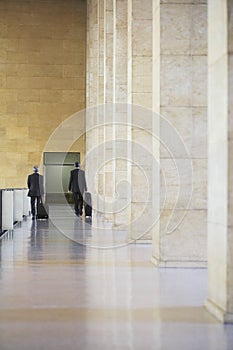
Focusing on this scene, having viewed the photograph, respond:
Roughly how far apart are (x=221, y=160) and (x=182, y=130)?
13.7 ft

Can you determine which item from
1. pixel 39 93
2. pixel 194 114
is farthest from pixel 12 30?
pixel 194 114

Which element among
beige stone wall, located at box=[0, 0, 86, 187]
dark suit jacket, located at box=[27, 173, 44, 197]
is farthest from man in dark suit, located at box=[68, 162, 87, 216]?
beige stone wall, located at box=[0, 0, 86, 187]

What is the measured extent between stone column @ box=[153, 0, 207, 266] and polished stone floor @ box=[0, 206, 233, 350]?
50 cm

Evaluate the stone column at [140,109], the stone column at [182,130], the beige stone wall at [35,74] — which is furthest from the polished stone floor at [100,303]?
the beige stone wall at [35,74]

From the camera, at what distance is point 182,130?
11.9 metres

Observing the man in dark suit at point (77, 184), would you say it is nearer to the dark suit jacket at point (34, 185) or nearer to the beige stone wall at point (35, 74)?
the dark suit jacket at point (34, 185)

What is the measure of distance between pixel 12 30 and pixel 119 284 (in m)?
30.1

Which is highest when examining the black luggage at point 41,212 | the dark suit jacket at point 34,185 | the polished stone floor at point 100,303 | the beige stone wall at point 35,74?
the beige stone wall at point 35,74

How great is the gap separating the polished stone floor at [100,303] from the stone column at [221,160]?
1.10ft

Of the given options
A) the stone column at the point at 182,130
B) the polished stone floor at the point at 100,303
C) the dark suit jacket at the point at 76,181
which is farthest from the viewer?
the dark suit jacket at the point at 76,181

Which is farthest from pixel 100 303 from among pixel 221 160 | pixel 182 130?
pixel 182 130

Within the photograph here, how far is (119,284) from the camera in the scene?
9.92 meters

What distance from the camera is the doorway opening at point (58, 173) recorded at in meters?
40.0

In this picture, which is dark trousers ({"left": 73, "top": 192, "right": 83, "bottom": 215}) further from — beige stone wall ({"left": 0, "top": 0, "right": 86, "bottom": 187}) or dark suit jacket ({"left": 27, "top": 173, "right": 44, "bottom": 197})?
beige stone wall ({"left": 0, "top": 0, "right": 86, "bottom": 187})
